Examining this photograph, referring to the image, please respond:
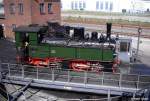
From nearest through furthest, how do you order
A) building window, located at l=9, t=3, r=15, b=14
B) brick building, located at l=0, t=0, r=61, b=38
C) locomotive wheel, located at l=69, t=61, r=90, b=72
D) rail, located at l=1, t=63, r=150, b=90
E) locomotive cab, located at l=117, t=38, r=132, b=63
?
1. rail, located at l=1, t=63, r=150, b=90
2. locomotive cab, located at l=117, t=38, r=132, b=63
3. locomotive wheel, located at l=69, t=61, r=90, b=72
4. brick building, located at l=0, t=0, r=61, b=38
5. building window, located at l=9, t=3, r=15, b=14

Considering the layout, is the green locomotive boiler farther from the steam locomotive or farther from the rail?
the rail

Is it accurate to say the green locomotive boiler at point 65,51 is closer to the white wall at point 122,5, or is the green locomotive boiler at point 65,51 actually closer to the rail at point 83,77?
the rail at point 83,77

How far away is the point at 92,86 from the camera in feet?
64.0

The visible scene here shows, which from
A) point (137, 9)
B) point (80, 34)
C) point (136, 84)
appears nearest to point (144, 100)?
point (136, 84)

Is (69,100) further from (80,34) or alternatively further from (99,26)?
(99,26)

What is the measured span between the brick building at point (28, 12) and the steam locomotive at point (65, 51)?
559 inches

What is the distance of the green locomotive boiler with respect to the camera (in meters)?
23.1

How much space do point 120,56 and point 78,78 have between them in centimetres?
438

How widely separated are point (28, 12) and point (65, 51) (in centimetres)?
1633

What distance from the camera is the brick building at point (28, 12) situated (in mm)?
37969

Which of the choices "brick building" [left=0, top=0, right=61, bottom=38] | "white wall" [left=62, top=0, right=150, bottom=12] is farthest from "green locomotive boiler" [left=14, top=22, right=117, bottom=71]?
"white wall" [left=62, top=0, right=150, bottom=12]

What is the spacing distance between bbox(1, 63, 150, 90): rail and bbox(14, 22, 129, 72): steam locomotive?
1.19 metres

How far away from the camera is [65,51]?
23562 mm

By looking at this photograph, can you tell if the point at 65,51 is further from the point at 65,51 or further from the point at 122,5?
the point at 122,5
